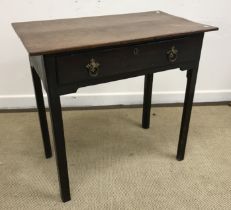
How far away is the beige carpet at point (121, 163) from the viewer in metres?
1.28

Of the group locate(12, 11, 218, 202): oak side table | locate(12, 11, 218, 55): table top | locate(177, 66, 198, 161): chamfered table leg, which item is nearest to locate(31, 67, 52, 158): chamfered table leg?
locate(12, 11, 218, 202): oak side table

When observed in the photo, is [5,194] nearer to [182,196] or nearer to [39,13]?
[182,196]

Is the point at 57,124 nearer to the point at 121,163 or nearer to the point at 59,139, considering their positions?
the point at 59,139

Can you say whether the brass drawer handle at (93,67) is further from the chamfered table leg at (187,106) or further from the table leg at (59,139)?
the chamfered table leg at (187,106)

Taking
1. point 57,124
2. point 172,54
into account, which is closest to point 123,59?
point 172,54

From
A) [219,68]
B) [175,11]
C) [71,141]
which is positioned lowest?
[71,141]

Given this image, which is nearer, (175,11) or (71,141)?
(71,141)

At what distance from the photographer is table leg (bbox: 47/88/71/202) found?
101 centimetres

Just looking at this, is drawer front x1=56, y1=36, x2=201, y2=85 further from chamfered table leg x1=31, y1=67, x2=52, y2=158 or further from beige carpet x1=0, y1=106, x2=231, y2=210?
beige carpet x1=0, y1=106, x2=231, y2=210

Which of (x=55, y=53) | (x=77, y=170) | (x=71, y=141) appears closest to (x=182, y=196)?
(x=77, y=170)

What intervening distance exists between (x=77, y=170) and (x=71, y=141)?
0.26 metres

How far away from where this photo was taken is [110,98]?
6.69ft

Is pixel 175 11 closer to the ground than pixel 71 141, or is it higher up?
higher up

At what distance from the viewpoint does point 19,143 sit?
5.44 feet
